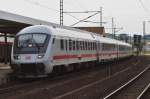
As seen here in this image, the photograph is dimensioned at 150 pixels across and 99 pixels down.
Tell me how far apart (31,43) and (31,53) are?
682 millimetres

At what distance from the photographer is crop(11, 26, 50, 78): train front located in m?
21.6

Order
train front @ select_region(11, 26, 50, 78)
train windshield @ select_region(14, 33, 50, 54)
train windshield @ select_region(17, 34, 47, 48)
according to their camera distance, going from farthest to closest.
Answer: train windshield @ select_region(17, 34, 47, 48) < train windshield @ select_region(14, 33, 50, 54) < train front @ select_region(11, 26, 50, 78)

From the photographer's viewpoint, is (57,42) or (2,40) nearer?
(57,42)

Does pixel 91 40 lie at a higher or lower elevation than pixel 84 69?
higher

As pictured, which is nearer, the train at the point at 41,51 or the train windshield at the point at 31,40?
the train at the point at 41,51

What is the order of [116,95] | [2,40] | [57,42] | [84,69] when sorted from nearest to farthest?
[116,95]
[57,42]
[84,69]
[2,40]

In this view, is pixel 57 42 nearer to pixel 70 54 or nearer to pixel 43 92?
pixel 70 54

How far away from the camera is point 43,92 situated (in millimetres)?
17297

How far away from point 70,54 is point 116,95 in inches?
386

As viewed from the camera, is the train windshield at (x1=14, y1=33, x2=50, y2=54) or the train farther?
the train windshield at (x1=14, y1=33, x2=50, y2=54)

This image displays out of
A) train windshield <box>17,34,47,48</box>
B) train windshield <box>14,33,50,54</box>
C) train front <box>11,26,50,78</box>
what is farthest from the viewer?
train windshield <box>17,34,47,48</box>

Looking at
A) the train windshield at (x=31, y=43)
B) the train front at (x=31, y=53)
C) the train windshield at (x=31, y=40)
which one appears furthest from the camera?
the train windshield at (x=31, y=40)

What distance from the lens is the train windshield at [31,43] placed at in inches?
866

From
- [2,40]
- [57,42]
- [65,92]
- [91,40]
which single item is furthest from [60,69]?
[2,40]
